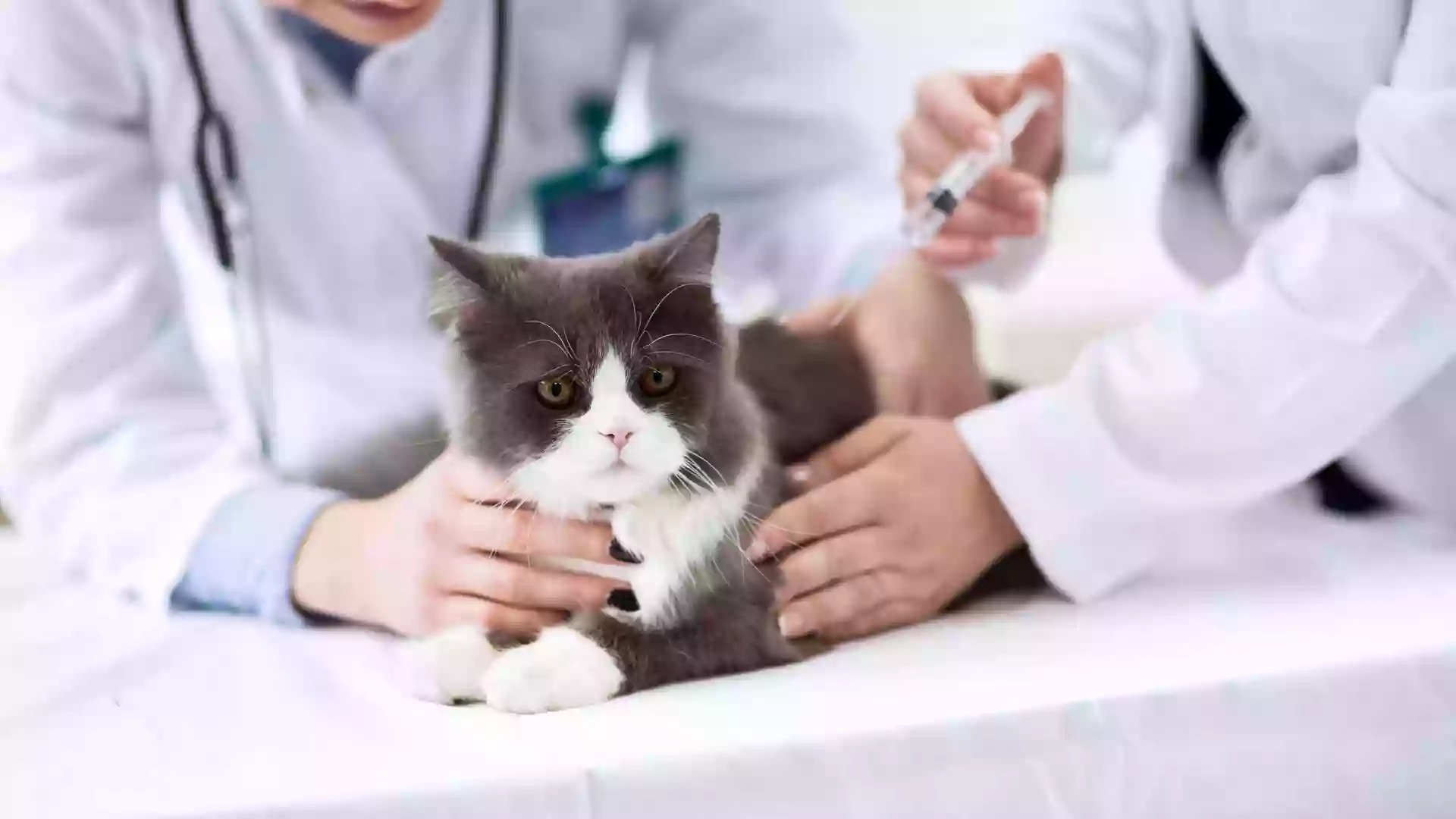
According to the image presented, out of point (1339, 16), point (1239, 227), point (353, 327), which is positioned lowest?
point (353, 327)

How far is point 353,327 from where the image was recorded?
0.66 m

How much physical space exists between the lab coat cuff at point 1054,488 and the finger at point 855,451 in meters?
0.05

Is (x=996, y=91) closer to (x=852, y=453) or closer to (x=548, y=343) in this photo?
(x=852, y=453)

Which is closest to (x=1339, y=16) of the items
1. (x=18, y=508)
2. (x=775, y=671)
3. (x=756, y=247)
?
(x=756, y=247)

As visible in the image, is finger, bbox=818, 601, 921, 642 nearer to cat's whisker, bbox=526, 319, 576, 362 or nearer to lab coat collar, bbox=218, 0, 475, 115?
cat's whisker, bbox=526, 319, 576, 362

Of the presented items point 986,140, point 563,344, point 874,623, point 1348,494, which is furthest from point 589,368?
point 1348,494

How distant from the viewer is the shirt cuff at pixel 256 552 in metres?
0.59

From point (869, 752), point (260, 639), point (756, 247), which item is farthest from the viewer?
point (756, 247)

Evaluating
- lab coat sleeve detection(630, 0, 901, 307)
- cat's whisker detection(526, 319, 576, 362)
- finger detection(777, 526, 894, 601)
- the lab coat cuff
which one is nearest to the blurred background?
lab coat sleeve detection(630, 0, 901, 307)

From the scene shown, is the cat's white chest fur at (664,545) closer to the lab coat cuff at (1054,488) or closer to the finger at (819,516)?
the finger at (819,516)

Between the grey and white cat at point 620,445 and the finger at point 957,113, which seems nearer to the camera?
the grey and white cat at point 620,445

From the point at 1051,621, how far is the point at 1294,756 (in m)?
0.14

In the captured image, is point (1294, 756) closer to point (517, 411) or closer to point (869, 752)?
point (869, 752)

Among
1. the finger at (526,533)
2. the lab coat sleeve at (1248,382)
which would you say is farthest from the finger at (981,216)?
the finger at (526,533)
